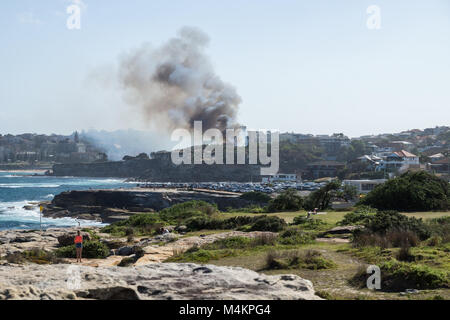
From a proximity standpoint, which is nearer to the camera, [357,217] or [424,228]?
[424,228]

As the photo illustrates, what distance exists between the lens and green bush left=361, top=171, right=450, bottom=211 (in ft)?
100

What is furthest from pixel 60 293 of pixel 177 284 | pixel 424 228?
pixel 424 228

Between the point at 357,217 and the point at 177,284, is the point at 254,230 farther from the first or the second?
the point at 177,284

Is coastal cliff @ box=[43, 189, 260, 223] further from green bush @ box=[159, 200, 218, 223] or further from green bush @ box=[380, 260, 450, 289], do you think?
green bush @ box=[380, 260, 450, 289]

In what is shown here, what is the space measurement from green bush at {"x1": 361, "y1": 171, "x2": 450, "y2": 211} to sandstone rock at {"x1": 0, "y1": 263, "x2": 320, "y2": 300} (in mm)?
24354

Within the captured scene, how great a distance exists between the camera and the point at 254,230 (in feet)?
73.7

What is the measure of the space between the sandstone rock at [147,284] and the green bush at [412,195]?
2435 centimetres

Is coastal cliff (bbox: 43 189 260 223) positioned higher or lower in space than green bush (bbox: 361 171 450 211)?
lower

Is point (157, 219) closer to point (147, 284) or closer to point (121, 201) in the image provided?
point (147, 284)

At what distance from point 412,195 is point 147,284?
26.3 metres

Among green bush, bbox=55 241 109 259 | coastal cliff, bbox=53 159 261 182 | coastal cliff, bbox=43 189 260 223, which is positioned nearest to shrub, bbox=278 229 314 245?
green bush, bbox=55 241 109 259

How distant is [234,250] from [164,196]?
61139 mm

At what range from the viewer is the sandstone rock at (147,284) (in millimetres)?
7156

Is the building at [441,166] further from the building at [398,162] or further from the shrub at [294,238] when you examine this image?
the shrub at [294,238]
